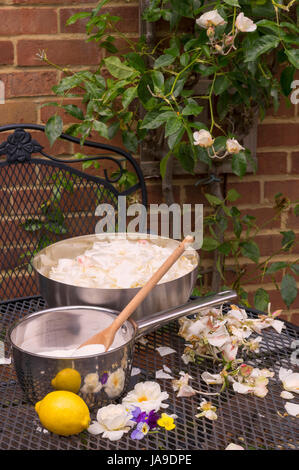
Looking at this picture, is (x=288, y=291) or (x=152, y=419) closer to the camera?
(x=152, y=419)

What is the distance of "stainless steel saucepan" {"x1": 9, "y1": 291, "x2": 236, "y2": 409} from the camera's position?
0.79m

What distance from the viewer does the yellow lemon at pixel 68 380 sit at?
2.56ft

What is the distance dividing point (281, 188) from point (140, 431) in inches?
55.0

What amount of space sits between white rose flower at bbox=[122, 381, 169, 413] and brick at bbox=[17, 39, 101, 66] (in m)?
1.20

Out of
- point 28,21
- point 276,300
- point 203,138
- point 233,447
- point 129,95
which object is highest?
point 28,21

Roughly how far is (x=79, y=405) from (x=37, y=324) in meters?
0.20

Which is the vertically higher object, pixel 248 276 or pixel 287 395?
pixel 287 395

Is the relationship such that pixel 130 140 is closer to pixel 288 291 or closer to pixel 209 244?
pixel 209 244

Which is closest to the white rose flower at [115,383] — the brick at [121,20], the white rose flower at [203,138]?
the white rose flower at [203,138]

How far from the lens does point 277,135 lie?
196 cm

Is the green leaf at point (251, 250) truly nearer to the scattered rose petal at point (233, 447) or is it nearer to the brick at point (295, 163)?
the brick at point (295, 163)

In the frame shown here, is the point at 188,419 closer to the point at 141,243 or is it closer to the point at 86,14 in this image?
the point at 141,243

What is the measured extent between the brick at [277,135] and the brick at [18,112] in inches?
29.8

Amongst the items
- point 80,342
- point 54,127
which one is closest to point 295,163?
point 54,127
